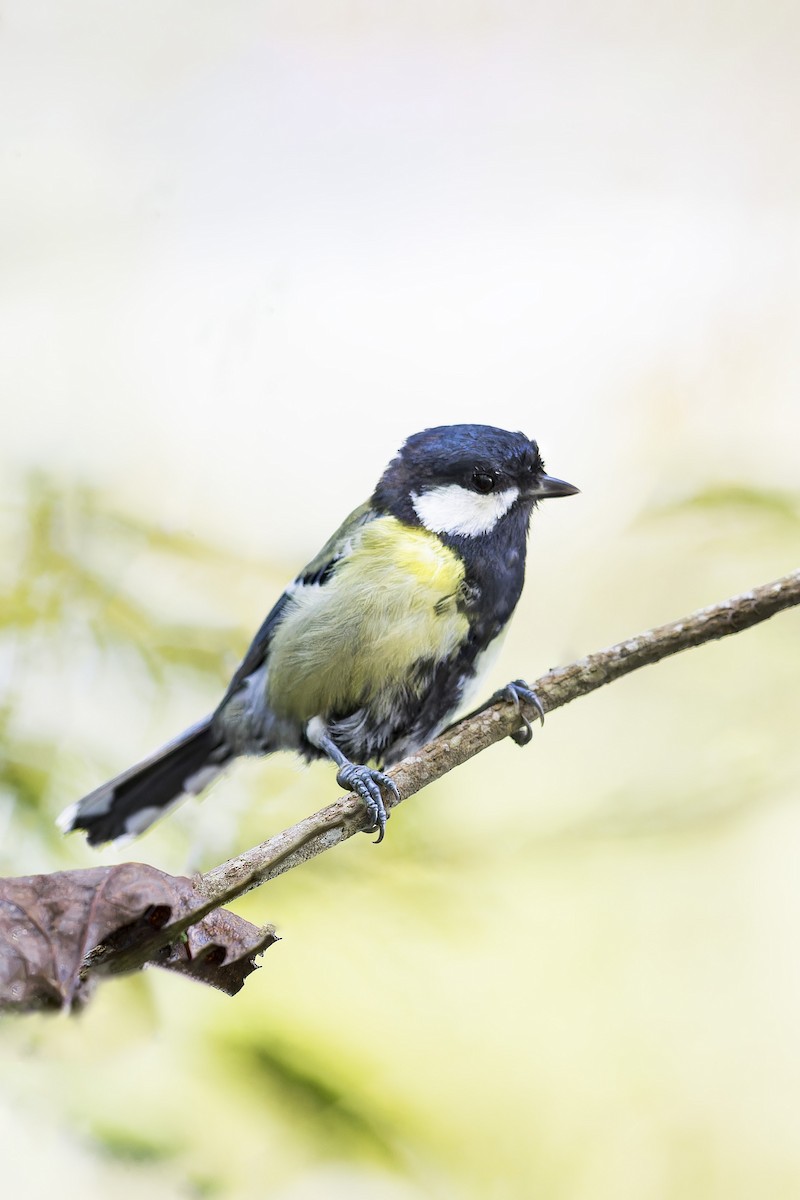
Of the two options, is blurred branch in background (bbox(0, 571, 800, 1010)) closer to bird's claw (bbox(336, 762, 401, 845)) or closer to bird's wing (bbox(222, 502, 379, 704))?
bird's claw (bbox(336, 762, 401, 845))

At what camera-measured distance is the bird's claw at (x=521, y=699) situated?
0.98 meters

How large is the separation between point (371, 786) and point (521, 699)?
0.54 feet

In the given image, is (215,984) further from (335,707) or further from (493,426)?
(493,426)

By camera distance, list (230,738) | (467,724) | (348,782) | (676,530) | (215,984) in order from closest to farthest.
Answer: (215,984), (467,724), (348,782), (230,738), (676,530)

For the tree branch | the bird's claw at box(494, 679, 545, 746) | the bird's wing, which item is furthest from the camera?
the bird's wing

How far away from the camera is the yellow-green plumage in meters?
1.14

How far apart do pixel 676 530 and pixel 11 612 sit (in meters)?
0.90

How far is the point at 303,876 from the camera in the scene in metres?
1.36

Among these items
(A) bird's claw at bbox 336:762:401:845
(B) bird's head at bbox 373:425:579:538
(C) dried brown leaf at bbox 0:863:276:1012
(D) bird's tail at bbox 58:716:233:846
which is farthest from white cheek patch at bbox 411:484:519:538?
(C) dried brown leaf at bbox 0:863:276:1012

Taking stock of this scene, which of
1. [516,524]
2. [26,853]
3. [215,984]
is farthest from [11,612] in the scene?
[215,984]

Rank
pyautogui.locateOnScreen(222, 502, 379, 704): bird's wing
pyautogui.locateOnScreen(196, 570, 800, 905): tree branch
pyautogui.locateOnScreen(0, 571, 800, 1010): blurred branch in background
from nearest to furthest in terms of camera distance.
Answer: pyautogui.locateOnScreen(0, 571, 800, 1010): blurred branch in background < pyautogui.locateOnScreen(196, 570, 800, 905): tree branch < pyautogui.locateOnScreen(222, 502, 379, 704): bird's wing

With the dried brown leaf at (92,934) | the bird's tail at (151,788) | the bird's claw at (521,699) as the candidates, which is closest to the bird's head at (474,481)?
the bird's claw at (521,699)

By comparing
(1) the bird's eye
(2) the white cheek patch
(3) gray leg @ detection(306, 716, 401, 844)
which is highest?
(1) the bird's eye

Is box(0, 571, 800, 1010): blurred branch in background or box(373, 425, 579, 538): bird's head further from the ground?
box(373, 425, 579, 538): bird's head
